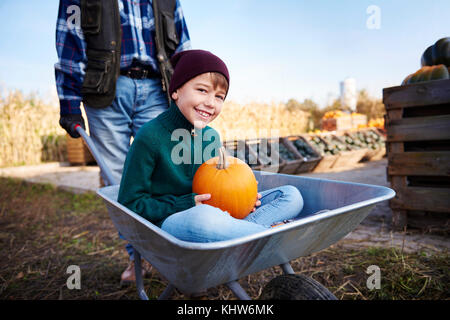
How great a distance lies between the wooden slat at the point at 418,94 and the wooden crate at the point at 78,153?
6308 millimetres

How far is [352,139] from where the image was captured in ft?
23.4

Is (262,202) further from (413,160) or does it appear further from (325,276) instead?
(413,160)

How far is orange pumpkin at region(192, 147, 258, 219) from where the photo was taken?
48.1 inches

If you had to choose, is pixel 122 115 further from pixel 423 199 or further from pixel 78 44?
pixel 423 199

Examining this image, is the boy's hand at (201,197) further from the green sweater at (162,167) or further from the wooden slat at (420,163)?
the wooden slat at (420,163)

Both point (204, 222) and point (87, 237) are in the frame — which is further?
point (87, 237)

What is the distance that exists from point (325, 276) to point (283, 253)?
1139mm

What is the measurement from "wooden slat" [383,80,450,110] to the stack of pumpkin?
19 centimetres

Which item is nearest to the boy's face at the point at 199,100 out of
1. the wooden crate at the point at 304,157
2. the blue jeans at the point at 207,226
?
the blue jeans at the point at 207,226

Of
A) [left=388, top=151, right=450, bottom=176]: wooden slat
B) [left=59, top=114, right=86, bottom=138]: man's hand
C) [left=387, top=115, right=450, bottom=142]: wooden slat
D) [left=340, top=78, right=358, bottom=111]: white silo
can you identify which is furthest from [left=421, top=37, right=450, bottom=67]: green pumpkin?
[left=340, top=78, right=358, bottom=111]: white silo

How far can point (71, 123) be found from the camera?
1.76 meters

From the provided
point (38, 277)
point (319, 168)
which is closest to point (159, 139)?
point (38, 277)

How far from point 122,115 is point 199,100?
841 mm

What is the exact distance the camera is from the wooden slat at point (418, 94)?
238cm
